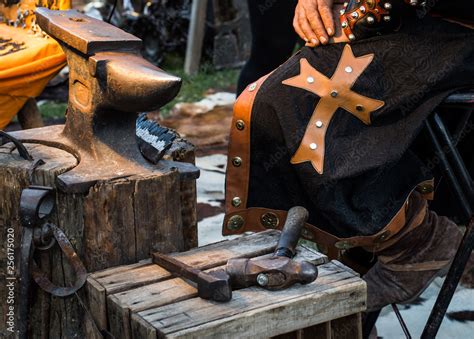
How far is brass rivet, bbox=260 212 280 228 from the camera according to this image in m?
2.43

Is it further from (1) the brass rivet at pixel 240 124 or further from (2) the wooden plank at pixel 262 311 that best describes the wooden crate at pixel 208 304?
(1) the brass rivet at pixel 240 124

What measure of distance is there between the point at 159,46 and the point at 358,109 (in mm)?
5298

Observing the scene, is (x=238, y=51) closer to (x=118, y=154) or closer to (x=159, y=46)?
(x=159, y=46)

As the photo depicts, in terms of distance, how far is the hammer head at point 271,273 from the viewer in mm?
1934

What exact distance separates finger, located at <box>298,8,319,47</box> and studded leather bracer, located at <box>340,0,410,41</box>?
9cm

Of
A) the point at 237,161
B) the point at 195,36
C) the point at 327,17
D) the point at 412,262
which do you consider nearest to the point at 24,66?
the point at 237,161

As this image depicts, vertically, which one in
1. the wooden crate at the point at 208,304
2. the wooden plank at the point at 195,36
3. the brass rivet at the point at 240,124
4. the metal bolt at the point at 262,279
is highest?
the brass rivet at the point at 240,124

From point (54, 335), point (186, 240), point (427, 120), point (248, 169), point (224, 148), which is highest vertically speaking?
point (427, 120)

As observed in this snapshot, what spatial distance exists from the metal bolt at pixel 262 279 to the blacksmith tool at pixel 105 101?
0.38m

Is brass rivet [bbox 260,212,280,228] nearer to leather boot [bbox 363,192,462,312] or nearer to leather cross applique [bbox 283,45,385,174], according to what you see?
leather cross applique [bbox 283,45,385,174]

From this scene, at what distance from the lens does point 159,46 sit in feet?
24.4

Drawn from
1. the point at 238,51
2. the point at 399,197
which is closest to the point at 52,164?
the point at 399,197

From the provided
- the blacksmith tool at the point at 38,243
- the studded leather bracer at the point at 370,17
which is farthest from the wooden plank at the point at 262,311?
the studded leather bracer at the point at 370,17

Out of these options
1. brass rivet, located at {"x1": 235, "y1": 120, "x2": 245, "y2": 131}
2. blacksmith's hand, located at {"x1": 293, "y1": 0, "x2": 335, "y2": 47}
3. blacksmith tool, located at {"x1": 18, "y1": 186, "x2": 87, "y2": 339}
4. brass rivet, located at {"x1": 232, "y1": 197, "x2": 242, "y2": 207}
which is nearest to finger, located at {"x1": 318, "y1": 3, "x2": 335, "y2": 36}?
blacksmith's hand, located at {"x1": 293, "y1": 0, "x2": 335, "y2": 47}
